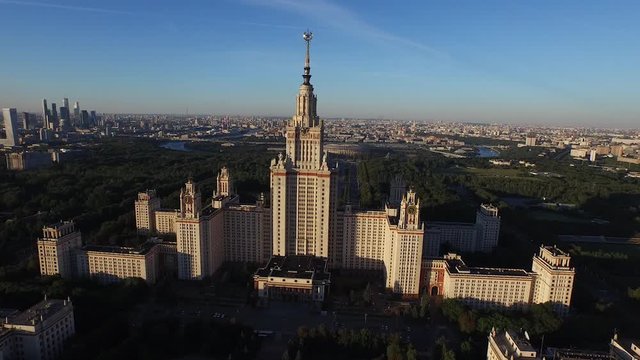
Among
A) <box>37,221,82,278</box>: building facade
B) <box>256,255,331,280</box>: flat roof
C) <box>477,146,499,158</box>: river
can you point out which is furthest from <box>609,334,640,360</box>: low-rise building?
<box>477,146,499,158</box>: river

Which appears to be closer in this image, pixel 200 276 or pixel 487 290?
pixel 487 290

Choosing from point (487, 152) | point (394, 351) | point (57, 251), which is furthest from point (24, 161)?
point (487, 152)

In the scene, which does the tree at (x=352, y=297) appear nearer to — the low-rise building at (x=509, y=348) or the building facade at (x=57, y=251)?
the low-rise building at (x=509, y=348)

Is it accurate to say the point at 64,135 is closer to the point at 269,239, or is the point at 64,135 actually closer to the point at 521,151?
the point at 269,239

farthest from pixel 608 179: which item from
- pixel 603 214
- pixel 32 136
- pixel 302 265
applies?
pixel 32 136

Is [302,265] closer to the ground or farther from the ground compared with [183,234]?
closer to the ground

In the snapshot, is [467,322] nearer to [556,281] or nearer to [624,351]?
[556,281]

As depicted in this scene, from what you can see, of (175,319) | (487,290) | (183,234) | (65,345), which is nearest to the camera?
(65,345)

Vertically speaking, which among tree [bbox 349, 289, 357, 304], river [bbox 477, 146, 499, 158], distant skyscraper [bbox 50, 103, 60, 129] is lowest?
tree [bbox 349, 289, 357, 304]

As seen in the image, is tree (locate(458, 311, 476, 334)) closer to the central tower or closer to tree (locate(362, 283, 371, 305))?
tree (locate(362, 283, 371, 305))
